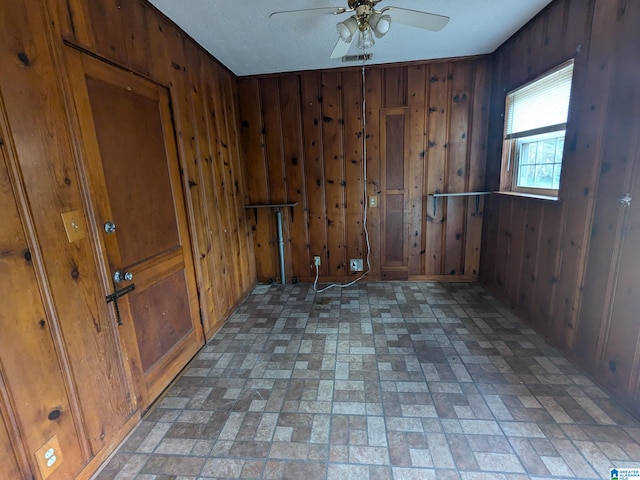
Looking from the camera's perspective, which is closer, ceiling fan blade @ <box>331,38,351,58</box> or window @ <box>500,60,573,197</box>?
ceiling fan blade @ <box>331,38,351,58</box>

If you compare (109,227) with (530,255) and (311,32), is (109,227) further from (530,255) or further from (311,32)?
(530,255)

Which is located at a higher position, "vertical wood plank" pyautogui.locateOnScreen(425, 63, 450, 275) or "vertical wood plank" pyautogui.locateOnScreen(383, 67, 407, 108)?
"vertical wood plank" pyautogui.locateOnScreen(383, 67, 407, 108)

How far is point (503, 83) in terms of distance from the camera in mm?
3039

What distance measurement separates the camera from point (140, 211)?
1889mm

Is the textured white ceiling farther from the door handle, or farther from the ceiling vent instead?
the door handle

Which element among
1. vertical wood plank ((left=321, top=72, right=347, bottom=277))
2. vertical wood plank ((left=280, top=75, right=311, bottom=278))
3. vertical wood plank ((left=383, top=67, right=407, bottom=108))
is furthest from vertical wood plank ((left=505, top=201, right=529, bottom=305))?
vertical wood plank ((left=280, top=75, right=311, bottom=278))

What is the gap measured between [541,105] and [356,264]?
95.7 inches

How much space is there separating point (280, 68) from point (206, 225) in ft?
6.52

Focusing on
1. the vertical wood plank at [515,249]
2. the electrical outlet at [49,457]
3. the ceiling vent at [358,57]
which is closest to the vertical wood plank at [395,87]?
the ceiling vent at [358,57]

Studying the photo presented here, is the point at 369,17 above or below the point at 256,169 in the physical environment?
above

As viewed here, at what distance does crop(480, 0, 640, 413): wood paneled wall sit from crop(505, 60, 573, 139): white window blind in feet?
0.34

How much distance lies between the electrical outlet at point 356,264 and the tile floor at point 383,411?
45.1 inches

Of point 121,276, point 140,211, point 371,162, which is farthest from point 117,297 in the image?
point 371,162

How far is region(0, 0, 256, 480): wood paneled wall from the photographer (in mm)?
1128
